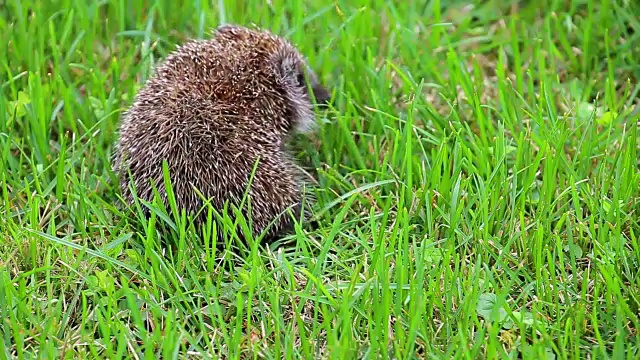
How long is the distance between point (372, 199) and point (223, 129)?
90 cm

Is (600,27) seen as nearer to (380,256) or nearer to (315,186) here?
(315,186)

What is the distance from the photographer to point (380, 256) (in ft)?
13.2

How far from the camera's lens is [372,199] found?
4.78m

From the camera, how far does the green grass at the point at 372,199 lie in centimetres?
383

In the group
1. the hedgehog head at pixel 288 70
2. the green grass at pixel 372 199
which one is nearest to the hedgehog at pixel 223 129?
the hedgehog head at pixel 288 70

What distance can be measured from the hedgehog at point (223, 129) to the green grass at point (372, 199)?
174mm

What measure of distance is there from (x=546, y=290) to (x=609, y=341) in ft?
1.16

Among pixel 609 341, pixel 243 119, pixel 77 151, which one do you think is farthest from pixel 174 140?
pixel 609 341

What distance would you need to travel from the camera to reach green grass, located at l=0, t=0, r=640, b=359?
3832 mm

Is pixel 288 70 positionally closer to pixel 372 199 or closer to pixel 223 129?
pixel 223 129

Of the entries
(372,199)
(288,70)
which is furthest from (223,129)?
→ (372,199)

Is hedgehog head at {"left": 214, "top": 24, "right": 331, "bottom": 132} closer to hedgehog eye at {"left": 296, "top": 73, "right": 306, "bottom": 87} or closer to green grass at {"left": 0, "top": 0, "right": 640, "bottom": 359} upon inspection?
hedgehog eye at {"left": 296, "top": 73, "right": 306, "bottom": 87}

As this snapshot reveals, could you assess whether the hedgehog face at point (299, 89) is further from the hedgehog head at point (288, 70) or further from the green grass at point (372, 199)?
the green grass at point (372, 199)

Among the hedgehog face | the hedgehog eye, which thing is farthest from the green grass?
the hedgehog eye
